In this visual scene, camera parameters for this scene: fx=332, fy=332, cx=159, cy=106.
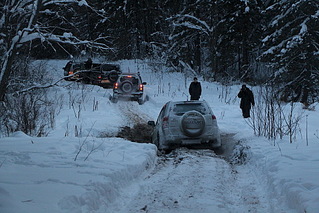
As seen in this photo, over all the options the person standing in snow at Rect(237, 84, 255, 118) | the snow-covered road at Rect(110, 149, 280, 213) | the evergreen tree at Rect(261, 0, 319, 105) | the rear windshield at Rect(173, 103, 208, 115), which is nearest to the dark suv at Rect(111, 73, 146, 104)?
the person standing in snow at Rect(237, 84, 255, 118)

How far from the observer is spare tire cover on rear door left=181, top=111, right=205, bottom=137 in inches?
366

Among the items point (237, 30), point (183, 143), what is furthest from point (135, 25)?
point (183, 143)

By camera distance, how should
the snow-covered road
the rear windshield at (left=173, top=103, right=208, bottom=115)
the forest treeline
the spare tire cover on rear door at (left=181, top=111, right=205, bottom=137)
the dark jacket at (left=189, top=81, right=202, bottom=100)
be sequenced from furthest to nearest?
the dark jacket at (left=189, top=81, right=202, bottom=100) < the forest treeline < the rear windshield at (left=173, top=103, right=208, bottom=115) < the spare tire cover on rear door at (left=181, top=111, right=205, bottom=137) < the snow-covered road

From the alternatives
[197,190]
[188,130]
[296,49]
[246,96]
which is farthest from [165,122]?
[296,49]

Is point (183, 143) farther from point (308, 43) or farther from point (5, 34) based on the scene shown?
point (308, 43)

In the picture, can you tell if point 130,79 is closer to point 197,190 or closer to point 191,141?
point 191,141

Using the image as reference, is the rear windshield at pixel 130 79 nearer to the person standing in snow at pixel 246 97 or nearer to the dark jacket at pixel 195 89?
the dark jacket at pixel 195 89

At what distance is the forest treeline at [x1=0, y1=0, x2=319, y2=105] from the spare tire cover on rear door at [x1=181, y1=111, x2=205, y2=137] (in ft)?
7.76

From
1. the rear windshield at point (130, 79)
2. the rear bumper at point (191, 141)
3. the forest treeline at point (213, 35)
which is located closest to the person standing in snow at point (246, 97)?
the forest treeline at point (213, 35)

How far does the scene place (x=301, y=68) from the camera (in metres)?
20.2

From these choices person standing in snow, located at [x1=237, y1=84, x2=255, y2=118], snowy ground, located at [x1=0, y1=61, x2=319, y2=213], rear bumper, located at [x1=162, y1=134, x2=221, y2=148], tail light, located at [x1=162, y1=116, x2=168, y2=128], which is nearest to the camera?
snowy ground, located at [x1=0, y1=61, x2=319, y2=213]

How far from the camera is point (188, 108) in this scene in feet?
33.0

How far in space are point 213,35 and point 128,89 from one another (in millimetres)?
12913

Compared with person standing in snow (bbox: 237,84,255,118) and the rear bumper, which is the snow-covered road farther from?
person standing in snow (bbox: 237,84,255,118)
